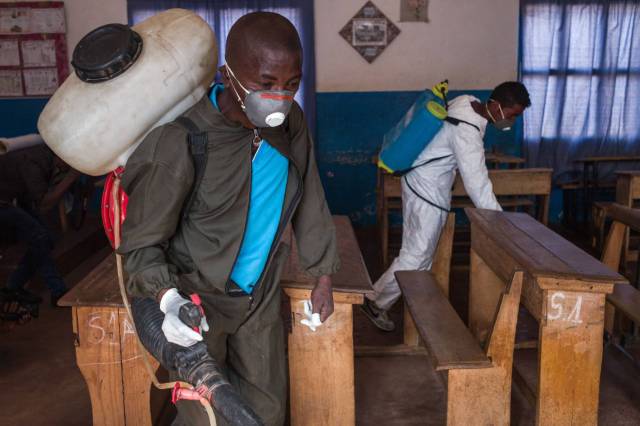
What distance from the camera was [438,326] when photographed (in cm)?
267

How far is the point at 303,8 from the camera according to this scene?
6.72 meters

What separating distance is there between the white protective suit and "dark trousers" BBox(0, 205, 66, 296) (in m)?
2.23

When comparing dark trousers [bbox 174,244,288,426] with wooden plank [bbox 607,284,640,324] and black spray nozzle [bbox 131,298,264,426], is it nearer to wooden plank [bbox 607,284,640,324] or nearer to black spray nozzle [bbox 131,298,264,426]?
black spray nozzle [bbox 131,298,264,426]

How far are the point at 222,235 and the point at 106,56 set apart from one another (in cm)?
54

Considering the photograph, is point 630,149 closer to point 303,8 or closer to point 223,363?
Answer: point 303,8

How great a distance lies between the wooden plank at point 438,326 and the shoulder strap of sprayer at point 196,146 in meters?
1.23

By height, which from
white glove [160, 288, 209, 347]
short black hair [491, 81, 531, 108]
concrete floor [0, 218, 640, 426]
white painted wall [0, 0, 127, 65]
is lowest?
concrete floor [0, 218, 640, 426]

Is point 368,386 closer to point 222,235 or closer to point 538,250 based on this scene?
point 538,250

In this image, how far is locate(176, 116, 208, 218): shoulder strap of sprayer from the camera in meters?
1.58

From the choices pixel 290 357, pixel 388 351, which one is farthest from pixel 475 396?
pixel 388 351

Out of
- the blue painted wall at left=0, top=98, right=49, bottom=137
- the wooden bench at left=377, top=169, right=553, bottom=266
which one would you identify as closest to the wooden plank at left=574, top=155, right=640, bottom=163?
the wooden bench at left=377, top=169, right=553, bottom=266

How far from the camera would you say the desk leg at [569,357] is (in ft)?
7.50

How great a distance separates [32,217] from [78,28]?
335 centimetres

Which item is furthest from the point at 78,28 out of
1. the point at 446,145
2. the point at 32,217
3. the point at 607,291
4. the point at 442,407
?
the point at 607,291
